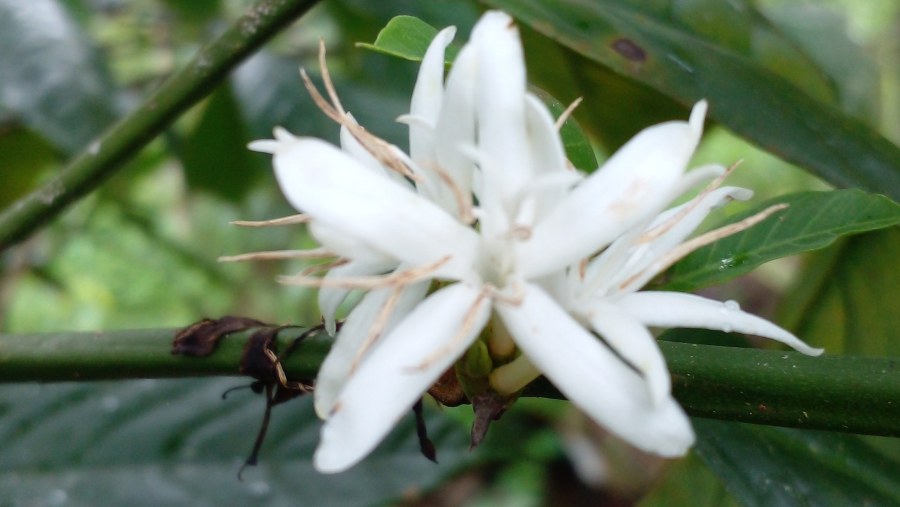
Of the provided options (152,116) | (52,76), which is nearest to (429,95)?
(152,116)

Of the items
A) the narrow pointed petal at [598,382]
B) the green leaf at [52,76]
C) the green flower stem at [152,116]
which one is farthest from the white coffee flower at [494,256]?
the green leaf at [52,76]

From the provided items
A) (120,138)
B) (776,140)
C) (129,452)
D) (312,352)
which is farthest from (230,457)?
(776,140)

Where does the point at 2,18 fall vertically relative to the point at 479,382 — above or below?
below

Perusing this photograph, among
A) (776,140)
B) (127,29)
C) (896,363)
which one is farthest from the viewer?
(127,29)

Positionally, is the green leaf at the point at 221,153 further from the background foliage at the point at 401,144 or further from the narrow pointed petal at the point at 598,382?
the narrow pointed petal at the point at 598,382

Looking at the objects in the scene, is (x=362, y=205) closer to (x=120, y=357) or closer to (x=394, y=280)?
→ (x=394, y=280)

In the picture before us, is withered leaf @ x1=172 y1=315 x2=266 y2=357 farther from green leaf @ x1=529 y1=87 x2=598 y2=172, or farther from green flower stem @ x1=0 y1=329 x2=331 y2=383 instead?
green leaf @ x1=529 y1=87 x2=598 y2=172

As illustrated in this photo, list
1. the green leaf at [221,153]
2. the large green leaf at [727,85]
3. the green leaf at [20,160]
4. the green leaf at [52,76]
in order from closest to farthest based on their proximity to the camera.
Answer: the large green leaf at [727,85], the green leaf at [52,76], the green leaf at [20,160], the green leaf at [221,153]

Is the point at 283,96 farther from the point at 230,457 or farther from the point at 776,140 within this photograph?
the point at 776,140
